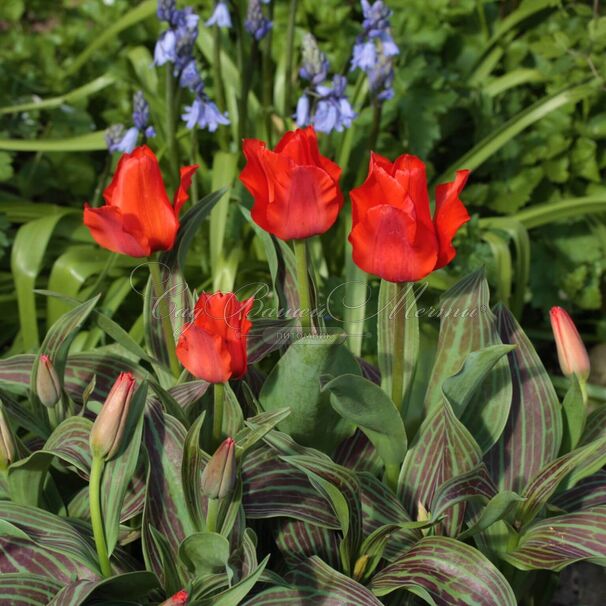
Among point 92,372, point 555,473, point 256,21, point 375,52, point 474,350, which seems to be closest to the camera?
point 555,473

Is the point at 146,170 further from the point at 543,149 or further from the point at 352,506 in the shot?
the point at 543,149

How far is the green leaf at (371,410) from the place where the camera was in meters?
1.25

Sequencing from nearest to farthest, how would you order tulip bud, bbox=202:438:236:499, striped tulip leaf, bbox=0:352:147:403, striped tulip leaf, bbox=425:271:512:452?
tulip bud, bbox=202:438:236:499 → striped tulip leaf, bbox=425:271:512:452 → striped tulip leaf, bbox=0:352:147:403

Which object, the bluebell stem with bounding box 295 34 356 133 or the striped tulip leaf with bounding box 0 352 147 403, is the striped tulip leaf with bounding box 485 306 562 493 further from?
the bluebell stem with bounding box 295 34 356 133

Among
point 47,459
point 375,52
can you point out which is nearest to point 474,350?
point 47,459

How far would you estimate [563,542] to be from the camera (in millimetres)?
1334

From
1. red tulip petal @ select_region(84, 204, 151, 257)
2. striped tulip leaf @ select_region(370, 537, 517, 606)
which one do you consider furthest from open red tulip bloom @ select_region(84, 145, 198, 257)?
striped tulip leaf @ select_region(370, 537, 517, 606)

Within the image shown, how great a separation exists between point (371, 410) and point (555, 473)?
299 millimetres

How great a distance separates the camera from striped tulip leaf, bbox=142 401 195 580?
4.37ft

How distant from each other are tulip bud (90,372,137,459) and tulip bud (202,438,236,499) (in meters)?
0.13

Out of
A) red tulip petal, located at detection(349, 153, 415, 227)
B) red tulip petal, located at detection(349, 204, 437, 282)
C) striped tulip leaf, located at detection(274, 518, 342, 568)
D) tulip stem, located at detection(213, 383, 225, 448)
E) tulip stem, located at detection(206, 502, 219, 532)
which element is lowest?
striped tulip leaf, located at detection(274, 518, 342, 568)

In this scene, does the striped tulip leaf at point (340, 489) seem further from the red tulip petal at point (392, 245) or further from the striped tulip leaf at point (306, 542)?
the red tulip petal at point (392, 245)

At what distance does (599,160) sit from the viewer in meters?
2.90

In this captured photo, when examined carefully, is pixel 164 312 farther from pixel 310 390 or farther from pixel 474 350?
pixel 474 350
